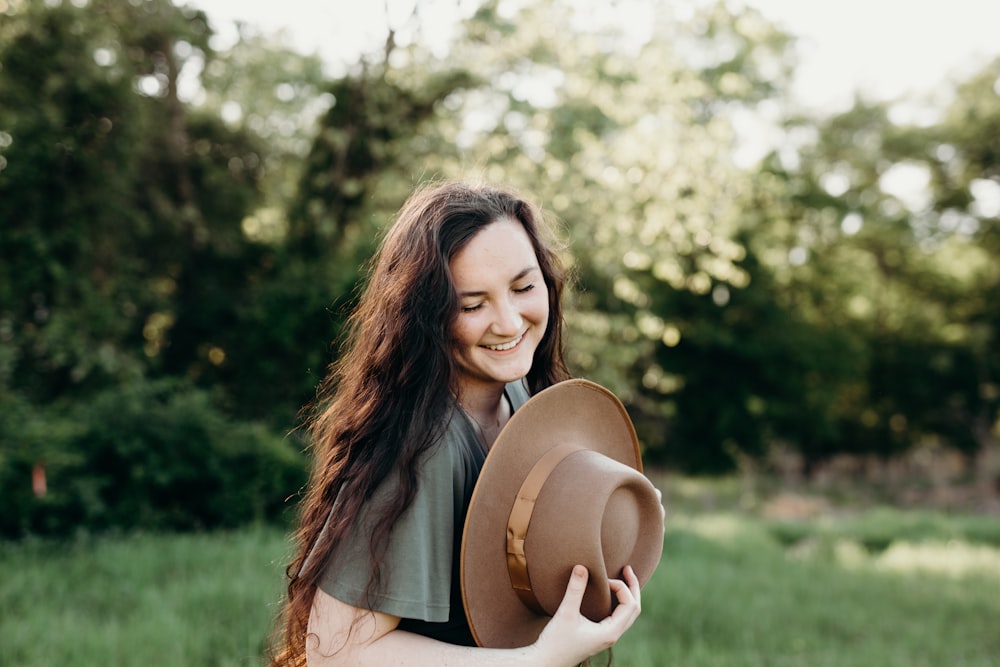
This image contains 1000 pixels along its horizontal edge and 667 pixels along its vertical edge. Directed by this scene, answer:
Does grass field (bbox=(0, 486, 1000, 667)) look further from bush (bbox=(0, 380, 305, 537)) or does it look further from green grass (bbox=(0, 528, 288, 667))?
bush (bbox=(0, 380, 305, 537))

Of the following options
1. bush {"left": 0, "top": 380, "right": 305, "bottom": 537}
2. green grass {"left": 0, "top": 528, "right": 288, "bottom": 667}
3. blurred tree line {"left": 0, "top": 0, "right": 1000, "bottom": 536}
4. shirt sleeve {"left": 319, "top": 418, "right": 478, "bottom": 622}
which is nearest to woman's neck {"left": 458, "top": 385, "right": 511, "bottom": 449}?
shirt sleeve {"left": 319, "top": 418, "right": 478, "bottom": 622}

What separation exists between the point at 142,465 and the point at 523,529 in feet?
23.7

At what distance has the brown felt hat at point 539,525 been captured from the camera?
1404mm

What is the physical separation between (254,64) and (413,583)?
34.5ft

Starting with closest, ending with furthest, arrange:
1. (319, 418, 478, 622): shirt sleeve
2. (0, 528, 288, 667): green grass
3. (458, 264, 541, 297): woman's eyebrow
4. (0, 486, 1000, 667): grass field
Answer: (319, 418, 478, 622): shirt sleeve → (458, 264, 541, 297): woman's eyebrow → (0, 528, 288, 667): green grass → (0, 486, 1000, 667): grass field

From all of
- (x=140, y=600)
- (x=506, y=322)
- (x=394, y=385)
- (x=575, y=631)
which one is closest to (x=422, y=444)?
(x=394, y=385)

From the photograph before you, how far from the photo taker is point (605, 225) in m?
9.48

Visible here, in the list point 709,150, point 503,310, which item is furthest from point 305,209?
point 503,310

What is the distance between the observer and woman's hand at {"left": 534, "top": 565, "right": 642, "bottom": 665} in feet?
4.42

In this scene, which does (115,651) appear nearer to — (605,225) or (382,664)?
(382,664)

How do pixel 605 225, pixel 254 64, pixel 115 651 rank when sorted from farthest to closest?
pixel 254 64 → pixel 605 225 → pixel 115 651

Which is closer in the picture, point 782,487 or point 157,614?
point 157,614

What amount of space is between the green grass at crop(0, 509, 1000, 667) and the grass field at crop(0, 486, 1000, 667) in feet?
0.04

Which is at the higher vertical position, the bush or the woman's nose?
the woman's nose
